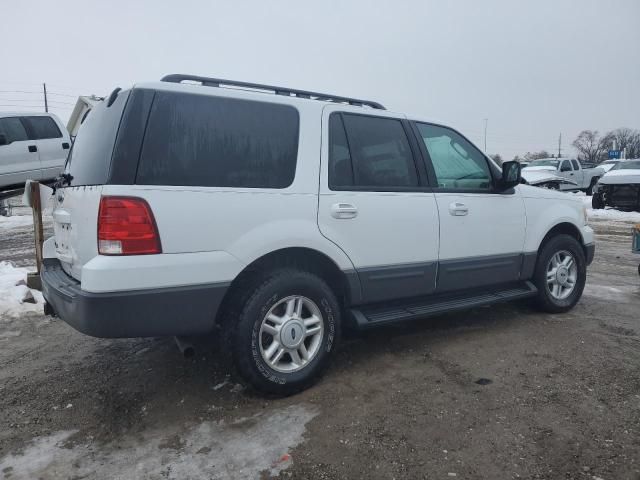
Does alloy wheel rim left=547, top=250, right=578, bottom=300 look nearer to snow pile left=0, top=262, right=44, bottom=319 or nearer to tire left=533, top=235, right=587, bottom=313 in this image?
tire left=533, top=235, right=587, bottom=313

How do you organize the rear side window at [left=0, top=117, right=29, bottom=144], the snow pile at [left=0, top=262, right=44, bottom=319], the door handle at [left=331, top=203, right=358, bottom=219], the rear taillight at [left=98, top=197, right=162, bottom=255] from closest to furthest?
the rear taillight at [left=98, top=197, right=162, bottom=255], the door handle at [left=331, top=203, right=358, bottom=219], the snow pile at [left=0, top=262, right=44, bottom=319], the rear side window at [left=0, top=117, right=29, bottom=144]

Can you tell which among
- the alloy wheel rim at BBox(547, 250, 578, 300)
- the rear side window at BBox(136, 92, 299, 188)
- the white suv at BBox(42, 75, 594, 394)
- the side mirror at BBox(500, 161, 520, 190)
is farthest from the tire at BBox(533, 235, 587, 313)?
the rear side window at BBox(136, 92, 299, 188)

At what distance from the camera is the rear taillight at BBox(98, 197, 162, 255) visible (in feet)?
8.43

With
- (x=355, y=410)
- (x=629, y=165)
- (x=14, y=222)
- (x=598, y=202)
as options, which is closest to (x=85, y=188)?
(x=355, y=410)

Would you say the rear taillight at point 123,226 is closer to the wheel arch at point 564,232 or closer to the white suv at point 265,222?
the white suv at point 265,222

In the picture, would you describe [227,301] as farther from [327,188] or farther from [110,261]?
[327,188]

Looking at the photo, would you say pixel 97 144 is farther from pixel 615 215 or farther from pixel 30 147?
pixel 615 215

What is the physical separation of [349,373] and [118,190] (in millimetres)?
1982

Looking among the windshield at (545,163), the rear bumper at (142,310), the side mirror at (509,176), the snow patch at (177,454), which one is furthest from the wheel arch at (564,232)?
the windshield at (545,163)

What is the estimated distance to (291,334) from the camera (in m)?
3.11

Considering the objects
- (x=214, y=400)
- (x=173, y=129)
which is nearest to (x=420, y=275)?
(x=214, y=400)

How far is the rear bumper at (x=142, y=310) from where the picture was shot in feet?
8.43

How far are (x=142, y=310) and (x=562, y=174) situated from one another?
22.9 metres

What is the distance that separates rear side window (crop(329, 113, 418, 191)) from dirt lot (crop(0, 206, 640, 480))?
1362 millimetres
